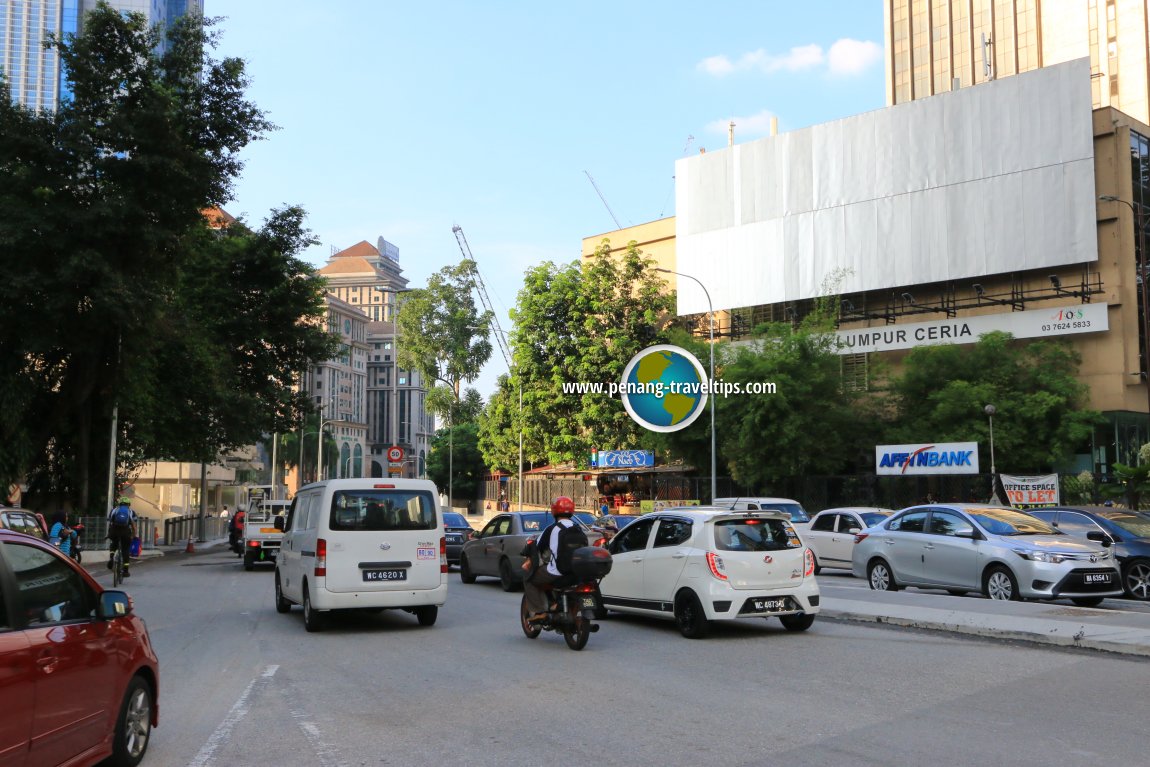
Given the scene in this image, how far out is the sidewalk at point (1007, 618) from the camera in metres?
11.9

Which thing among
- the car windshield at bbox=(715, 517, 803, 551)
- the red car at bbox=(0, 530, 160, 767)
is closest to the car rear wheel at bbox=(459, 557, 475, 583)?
the car windshield at bbox=(715, 517, 803, 551)

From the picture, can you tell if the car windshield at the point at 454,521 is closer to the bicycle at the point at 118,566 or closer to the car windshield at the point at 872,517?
the bicycle at the point at 118,566

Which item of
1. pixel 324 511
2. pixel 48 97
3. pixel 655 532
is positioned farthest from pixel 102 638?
pixel 48 97

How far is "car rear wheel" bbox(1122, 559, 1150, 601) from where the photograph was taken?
18.1 m

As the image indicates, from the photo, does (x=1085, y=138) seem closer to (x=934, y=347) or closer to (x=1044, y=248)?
(x=1044, y=248)

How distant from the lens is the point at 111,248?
103 ft

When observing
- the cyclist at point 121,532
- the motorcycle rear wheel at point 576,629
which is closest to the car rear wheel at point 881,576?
the motorcycle rear wheel at point 576,629

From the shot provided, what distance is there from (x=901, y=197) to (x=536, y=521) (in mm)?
37381

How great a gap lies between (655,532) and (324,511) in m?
4.48

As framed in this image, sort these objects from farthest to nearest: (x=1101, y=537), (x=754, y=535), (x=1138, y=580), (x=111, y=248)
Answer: (x=111, y=248), (x=1101, y=537), (x=1138, y=580), (x=754, y=535)

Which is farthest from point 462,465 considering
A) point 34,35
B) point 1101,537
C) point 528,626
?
point 34,35

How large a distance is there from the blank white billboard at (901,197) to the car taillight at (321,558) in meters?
40.6

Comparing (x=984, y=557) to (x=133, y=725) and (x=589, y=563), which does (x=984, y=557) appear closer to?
(x=589, y=563)

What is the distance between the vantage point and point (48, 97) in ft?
491
